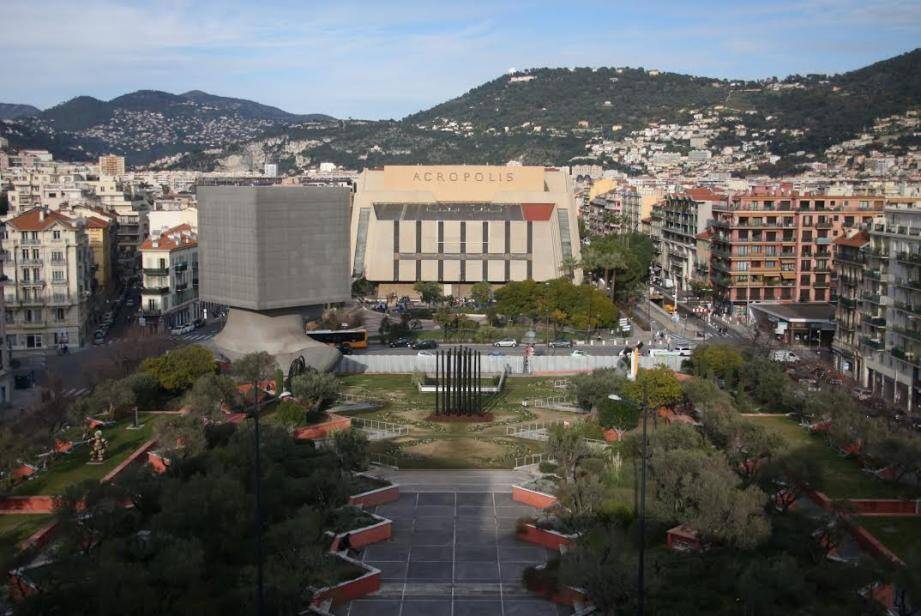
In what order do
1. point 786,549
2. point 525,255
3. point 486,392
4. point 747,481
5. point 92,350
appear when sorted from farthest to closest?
1. point 525,255
2. point 92,350
3. point 486,392
4. point 747,481
5. point 786,549

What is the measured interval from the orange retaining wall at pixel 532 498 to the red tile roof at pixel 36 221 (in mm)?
42231

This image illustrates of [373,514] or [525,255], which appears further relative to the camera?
[525,255]

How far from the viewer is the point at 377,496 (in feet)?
113

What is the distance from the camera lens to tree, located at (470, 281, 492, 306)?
3310 inches

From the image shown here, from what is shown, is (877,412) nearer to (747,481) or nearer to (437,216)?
(747,481)

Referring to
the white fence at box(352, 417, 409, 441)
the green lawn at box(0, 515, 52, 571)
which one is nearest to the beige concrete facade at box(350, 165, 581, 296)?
the white fence at box(352, 417, 409, 441)

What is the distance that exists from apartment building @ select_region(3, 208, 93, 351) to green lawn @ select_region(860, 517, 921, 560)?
49834mm

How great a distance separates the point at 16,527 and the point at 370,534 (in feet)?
31.0

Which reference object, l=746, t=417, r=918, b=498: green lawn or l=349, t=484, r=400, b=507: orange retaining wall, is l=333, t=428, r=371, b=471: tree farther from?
l=746, t=417, r=918, b=498: green lawn

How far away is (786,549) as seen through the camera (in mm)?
26062

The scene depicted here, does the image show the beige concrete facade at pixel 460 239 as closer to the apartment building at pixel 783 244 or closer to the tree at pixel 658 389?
the apartment building at pixel 783 244

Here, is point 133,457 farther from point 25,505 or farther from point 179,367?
point 179,367

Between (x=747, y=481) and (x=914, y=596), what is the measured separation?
997cm

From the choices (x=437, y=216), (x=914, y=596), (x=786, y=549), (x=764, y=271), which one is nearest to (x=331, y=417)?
(x=786, y=549)
